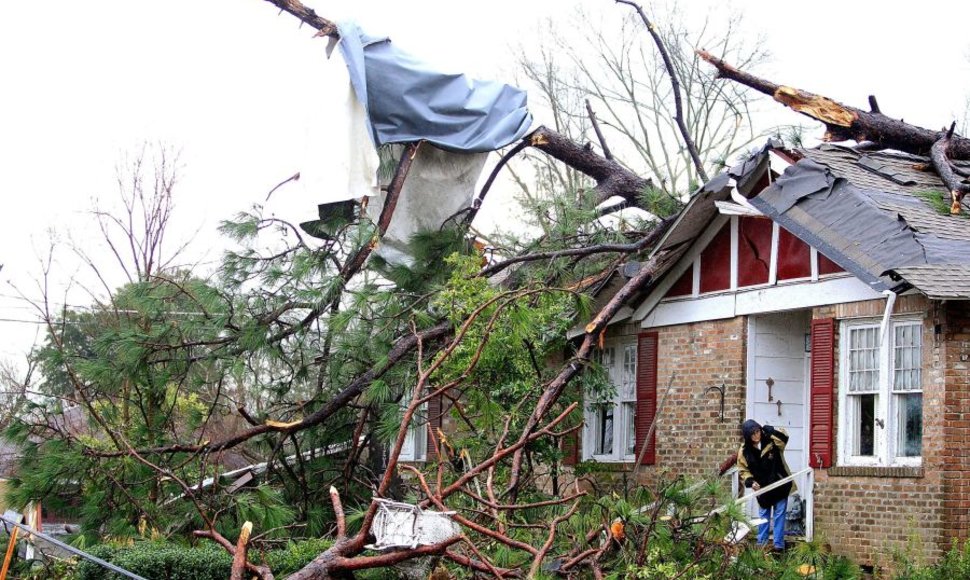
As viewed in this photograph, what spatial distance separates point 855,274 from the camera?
33.4ft

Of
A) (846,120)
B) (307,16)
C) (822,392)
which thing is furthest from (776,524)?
(307,16)

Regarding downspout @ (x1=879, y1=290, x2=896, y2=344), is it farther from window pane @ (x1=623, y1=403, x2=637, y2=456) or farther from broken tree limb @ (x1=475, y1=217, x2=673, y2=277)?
window pane @ (x1=623, y1=403, x2=637, y2=456)

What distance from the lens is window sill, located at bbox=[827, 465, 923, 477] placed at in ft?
33.5

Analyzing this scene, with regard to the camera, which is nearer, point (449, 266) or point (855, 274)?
point (855, 274)

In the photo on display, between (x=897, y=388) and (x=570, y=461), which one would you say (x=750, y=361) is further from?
(x=570, y=461)

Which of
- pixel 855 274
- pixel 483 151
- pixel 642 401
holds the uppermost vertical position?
pixel 483 151

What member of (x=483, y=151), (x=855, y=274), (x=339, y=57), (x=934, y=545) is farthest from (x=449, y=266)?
(x=934, y=545)

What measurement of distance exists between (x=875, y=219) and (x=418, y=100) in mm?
4966

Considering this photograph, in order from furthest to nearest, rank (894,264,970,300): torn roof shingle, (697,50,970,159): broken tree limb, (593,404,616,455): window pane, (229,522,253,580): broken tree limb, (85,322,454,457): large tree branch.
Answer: (593,404,616,455): window pane, (697,50,970,159): broken tree limb, (85,322,454,457): large tree branch, (894,264,970,300): torn roof shingle, (229,522,253,580): broken tree limb

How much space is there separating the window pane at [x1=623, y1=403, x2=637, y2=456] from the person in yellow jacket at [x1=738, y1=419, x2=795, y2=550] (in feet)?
9.43

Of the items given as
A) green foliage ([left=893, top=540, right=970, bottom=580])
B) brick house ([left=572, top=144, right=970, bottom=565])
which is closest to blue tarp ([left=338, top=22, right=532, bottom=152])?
brick house ([left=572, top=144, right=970, bottom=565])

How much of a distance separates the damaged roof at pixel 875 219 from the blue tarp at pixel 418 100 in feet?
11.1

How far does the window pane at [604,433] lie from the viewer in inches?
564

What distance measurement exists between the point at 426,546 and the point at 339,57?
633 centimetres
